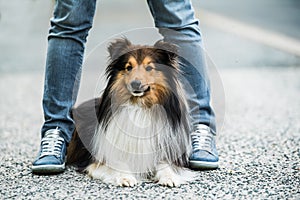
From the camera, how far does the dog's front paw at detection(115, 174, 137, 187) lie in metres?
3.01

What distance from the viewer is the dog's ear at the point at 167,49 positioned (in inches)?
120

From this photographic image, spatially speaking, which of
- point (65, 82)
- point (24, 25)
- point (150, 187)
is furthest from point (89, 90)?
point (24, 25)

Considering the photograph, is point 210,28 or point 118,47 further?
point 210,28

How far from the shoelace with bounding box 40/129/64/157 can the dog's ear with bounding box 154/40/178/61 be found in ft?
2.44

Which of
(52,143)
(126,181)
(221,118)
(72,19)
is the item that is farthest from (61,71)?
(221,118)

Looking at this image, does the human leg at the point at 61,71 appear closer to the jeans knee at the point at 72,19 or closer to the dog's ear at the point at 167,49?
the jeans knee at the point at 72,19

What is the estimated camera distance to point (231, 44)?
723cm

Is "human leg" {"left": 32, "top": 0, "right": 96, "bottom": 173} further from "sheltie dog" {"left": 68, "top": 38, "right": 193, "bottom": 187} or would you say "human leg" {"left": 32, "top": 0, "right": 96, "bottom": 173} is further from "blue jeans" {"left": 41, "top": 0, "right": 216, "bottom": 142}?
"sheltie dog" {"left": 68, "top": 38, "right": 193, "bottom": 187}

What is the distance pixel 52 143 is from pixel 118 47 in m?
0.65

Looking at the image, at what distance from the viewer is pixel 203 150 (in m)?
3.30

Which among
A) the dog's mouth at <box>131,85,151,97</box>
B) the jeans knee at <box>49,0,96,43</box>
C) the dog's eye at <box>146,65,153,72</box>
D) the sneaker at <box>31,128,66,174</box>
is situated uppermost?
the jeans knee at <box>49,0,96,43</box>

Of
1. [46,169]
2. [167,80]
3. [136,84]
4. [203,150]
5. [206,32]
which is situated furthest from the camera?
[206,32]

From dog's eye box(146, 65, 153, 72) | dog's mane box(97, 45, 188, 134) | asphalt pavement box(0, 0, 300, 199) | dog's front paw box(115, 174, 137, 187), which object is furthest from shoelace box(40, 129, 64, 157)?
dog's eye box(146, 65, 153, 72)

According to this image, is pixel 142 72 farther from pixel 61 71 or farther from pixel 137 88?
pixel 61 71
